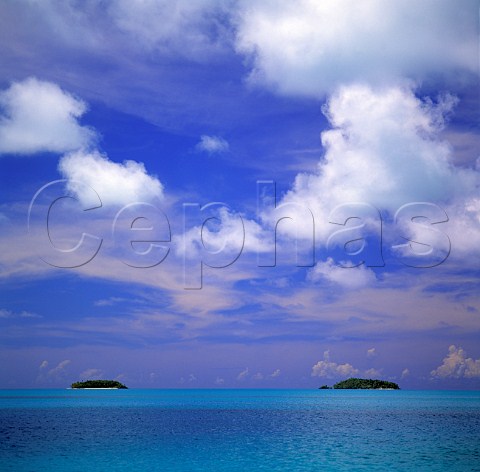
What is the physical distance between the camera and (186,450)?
43750 millimetres

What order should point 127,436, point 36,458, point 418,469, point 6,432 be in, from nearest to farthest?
1. point 418,469
2. point 36,458
3. point 127,436
4. point 6,432

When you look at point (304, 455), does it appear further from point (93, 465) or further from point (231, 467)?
point (93, 465)

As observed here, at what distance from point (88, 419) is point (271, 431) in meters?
28.4

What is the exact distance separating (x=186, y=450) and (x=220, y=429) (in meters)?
17.5

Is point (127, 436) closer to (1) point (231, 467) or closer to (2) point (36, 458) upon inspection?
(2) point (36, 458)

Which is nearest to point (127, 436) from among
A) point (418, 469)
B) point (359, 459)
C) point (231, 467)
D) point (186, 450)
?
point (186, 450)

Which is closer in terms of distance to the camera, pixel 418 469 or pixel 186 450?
pixel 418 469

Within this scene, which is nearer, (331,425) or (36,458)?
(36,458)

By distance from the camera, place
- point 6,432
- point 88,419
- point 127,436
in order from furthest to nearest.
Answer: point 88,419 → point 6,432 → point 127,436

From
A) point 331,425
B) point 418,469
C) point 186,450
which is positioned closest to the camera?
point 418,469

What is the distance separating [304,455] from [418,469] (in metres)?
8.35

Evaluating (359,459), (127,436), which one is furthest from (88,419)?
(359,459)

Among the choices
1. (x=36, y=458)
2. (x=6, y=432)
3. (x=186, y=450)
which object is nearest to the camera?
(x=36, y=458)

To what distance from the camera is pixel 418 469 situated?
3616cm
